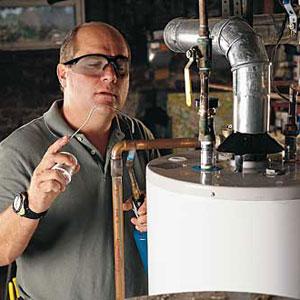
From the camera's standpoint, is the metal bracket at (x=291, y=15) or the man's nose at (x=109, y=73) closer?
the metal bracket at (x=291, y=15)

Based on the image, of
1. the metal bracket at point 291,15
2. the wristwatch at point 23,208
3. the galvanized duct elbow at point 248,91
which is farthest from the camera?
the wristwatch at point 23,208

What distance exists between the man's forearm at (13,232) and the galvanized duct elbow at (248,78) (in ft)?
2.04

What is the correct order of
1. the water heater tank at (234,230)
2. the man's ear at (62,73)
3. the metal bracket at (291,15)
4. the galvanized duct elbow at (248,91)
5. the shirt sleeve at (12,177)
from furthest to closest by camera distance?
the man's ear at (62,73) → the shirt sleeve at (12,177) → the metal bracket at (291,15) → the galvanized duct elbow at (248,91) → the water heater tank at (234,230)

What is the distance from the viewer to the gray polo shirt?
1.62m

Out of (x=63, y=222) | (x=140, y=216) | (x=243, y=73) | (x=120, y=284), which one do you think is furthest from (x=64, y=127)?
(x=243, y=73)

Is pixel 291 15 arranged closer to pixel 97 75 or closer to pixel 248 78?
pixel 248 78

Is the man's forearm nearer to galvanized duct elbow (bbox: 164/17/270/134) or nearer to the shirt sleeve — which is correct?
the shirt sleeve

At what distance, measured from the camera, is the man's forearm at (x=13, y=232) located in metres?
1.49

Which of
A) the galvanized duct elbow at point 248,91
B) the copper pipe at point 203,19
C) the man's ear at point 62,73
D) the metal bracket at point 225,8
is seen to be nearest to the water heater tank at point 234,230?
the galvanized duct elbow at point 248,91

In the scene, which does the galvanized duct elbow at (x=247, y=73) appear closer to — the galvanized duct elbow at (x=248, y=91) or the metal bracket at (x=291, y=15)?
the galvanized duct elbow at (x=248, y=91)

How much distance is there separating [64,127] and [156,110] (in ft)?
8.56

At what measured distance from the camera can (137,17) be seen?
4.14 meters

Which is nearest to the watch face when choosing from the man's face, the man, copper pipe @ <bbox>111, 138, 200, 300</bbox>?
the man

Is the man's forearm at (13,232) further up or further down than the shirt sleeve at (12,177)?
further down
